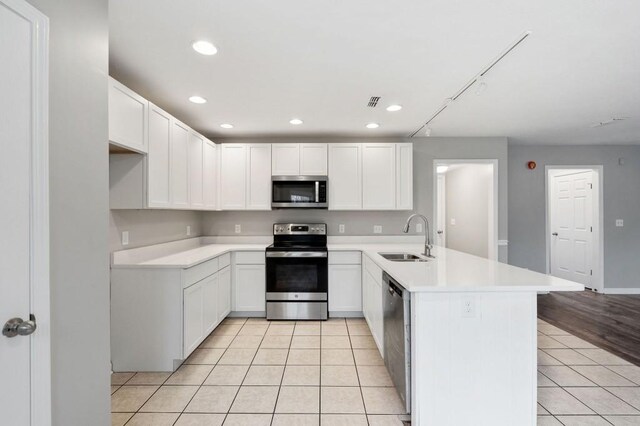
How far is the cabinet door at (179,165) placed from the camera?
9.16ft

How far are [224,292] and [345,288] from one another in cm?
145

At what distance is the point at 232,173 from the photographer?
3877 millimetres

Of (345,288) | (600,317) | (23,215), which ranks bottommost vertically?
(600,317)

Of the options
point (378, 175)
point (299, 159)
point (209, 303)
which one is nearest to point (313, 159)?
point (299, 159)

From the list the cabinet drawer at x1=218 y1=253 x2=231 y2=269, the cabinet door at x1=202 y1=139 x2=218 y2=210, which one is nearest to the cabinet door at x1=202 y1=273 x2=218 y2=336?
the cabinet drawer at x1=218 y1=253 x2=231 y2=269

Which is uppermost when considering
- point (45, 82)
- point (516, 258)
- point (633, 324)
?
point (45, 82)

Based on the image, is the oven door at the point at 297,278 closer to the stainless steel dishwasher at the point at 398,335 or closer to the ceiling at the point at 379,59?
the stainless steel dishwasher at the point at 398,335

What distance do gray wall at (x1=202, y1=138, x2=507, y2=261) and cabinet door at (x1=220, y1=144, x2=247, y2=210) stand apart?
361mm

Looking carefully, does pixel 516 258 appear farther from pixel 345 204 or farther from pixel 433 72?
pixel 433 72

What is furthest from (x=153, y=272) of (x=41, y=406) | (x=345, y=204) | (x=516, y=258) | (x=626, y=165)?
(x=626, y=165)

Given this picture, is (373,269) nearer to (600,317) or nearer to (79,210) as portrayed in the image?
(79,210)

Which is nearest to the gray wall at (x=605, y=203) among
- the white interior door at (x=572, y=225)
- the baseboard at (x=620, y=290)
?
the baseboard at (x=620, y=290)

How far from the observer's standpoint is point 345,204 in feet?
12.7

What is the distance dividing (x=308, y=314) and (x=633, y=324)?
385 cm
